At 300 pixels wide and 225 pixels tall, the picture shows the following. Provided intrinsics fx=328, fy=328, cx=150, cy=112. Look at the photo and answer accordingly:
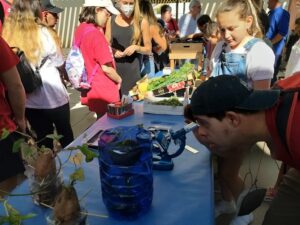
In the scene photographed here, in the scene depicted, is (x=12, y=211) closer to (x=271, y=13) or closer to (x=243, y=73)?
(x=243, y=73)

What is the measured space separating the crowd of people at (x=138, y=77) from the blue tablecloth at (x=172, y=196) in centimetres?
15

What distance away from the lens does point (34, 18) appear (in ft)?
6.96

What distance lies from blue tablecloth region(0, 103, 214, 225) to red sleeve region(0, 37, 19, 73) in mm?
551

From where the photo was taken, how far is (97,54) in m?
2.38

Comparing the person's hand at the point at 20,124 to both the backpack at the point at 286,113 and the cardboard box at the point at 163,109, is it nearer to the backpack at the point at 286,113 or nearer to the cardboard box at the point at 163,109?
the cardboard box at the point at 163,109

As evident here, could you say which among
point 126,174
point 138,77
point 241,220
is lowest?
point 241,220

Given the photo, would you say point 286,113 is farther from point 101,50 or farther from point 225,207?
point 101,50

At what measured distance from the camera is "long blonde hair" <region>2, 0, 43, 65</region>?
208 cm

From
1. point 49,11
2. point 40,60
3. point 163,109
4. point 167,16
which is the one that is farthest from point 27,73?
point 167,16

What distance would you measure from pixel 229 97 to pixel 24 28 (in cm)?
157

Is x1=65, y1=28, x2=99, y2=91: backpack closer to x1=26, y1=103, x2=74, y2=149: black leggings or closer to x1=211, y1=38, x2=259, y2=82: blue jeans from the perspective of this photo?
x1=26, y1=103, x2=74, y2=149: black leggings

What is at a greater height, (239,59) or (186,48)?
(239,59)

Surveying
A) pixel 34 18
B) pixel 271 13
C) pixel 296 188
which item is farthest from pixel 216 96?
pixel 271 13

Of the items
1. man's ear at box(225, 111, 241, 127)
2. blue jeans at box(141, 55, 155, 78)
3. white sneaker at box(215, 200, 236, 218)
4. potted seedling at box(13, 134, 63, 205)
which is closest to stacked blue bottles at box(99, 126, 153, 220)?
potted seedling at box(13, 134, 63, 205)
